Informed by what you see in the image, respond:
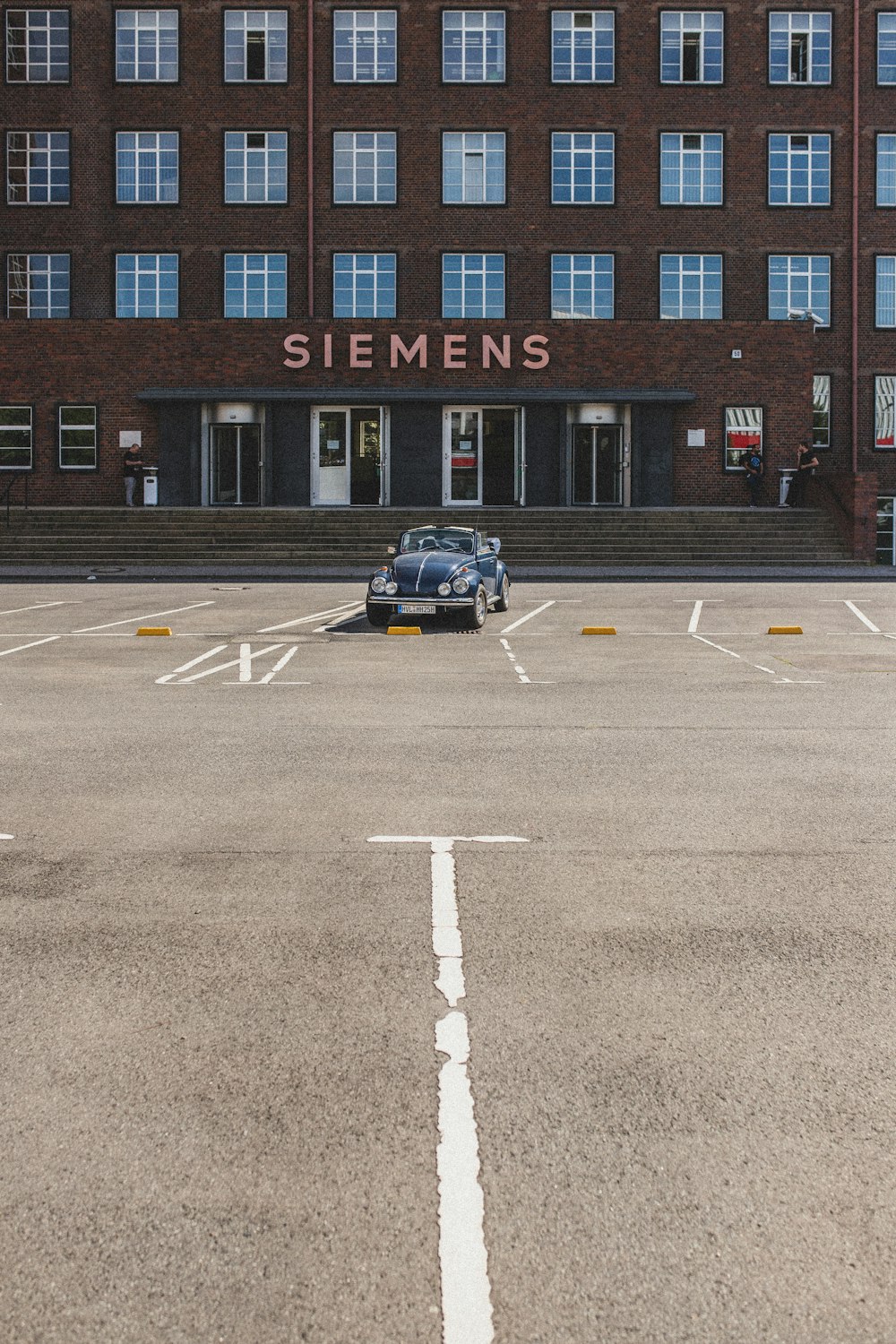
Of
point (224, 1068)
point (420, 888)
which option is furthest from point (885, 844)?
point (224, 1068)

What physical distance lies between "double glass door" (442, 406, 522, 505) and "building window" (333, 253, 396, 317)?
180 inches

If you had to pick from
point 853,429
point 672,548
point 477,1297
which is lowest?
point 477,1297

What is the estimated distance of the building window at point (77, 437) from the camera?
4100 cm

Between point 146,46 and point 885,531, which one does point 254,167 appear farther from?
point 885,531

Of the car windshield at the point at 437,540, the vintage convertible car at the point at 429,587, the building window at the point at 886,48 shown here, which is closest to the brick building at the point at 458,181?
the building window at the point at 886,48

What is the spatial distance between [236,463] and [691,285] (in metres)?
14.2

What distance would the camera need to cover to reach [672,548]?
35.2 meters

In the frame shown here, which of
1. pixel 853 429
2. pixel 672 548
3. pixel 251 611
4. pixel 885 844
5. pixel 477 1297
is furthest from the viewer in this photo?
pixel 853 429

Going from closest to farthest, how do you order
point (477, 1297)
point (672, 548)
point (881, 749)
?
point (477, 1297) → point (881, 749) → point (672, 548)

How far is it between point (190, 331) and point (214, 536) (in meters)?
7.58

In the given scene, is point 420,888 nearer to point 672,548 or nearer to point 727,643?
point 727,643

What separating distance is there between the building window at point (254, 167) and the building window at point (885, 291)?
17.4 metres

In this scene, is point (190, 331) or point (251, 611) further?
point (190, 331)

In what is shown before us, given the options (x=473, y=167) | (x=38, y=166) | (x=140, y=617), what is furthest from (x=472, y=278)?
(x=140, y=617)
